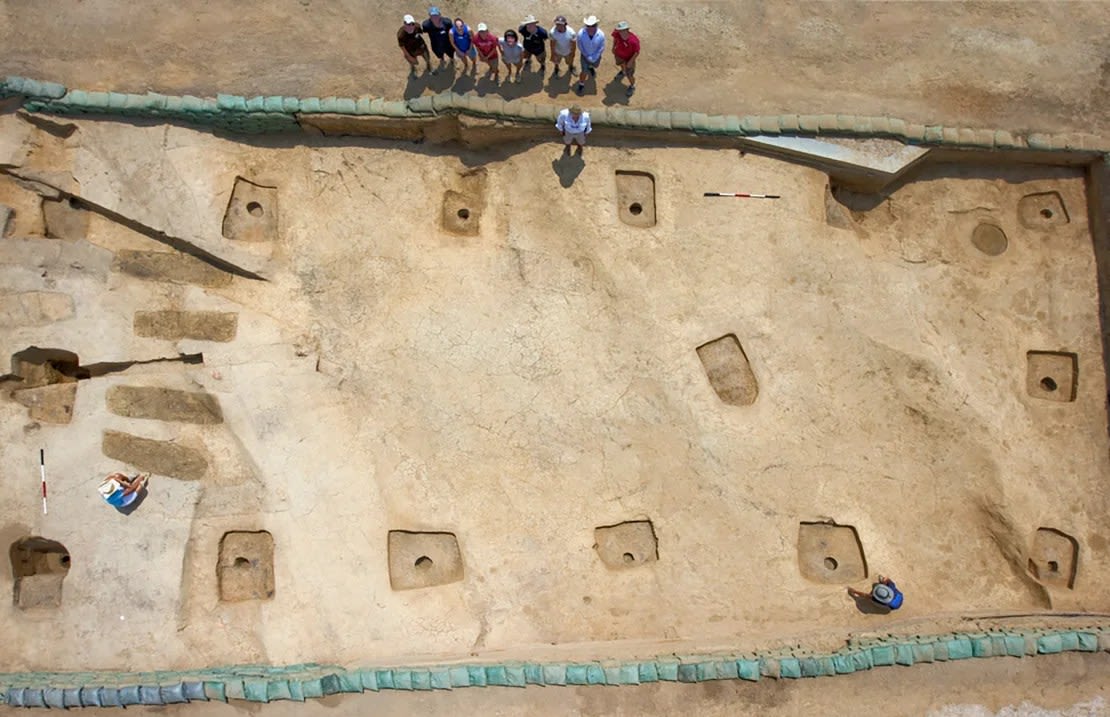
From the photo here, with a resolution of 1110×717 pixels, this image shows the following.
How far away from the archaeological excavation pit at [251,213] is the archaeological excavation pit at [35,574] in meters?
4.47

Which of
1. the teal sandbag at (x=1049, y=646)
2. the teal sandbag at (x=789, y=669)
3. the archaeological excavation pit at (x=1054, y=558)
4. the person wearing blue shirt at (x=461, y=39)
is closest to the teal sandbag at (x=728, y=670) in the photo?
the teal sandbag at (x=789, y=669)

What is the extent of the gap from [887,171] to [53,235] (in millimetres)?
11050

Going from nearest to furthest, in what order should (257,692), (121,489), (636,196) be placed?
(257,692)
(121,489)
(636,196)

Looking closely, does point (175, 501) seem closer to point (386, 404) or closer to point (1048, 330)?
point (386, 404)

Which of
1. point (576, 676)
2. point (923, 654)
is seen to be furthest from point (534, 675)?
point (923, 654)

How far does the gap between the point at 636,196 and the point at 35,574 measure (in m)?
9.08

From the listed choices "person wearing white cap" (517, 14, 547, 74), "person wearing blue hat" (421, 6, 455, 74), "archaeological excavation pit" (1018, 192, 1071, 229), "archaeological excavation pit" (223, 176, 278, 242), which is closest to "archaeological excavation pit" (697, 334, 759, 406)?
"person wearing white cap" (517, 14, 547, 74)

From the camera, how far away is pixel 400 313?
30.7ft

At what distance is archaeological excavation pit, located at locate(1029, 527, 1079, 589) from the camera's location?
9234 mm

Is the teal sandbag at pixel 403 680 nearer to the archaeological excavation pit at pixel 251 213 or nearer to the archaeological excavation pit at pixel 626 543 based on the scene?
the archaeological excavation pit at pixel 626 543

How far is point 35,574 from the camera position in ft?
29.4

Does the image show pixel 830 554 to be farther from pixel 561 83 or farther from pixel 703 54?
pixel 561 83

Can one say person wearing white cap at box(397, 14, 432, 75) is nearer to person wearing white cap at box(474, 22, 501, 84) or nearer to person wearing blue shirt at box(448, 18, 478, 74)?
person wearing blue shirt at box(448, 18, 478, 74)

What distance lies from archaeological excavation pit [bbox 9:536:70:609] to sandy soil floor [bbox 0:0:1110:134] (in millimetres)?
5923
